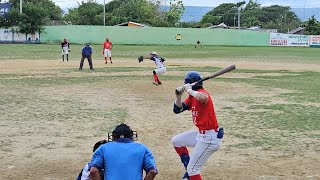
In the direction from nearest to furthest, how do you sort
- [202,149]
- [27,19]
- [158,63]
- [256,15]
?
[202,149] → [158,63] → [27,19] → [256,15]

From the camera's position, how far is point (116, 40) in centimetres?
7231

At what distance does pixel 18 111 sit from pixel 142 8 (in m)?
88.0

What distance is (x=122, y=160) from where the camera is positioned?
215 inches

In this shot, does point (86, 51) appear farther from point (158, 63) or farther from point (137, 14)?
point (137, 14)

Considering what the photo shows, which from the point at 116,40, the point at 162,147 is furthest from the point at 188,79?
the point at 116,40

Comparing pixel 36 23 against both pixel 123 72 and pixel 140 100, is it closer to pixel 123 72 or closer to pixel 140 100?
pixel 123 72

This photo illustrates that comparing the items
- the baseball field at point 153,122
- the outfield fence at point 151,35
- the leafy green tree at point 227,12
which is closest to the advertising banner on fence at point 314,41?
the outfield fence at point 151,35

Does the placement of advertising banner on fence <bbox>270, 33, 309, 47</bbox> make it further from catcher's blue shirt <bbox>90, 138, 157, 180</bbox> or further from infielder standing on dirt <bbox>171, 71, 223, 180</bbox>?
catcher's blue shirt <bbox>90, 138, 157, 180</bbox>

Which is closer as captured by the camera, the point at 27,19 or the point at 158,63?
the point at 158,63

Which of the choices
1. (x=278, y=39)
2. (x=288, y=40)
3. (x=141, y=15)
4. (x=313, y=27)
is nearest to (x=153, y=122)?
(x=278, y=39)

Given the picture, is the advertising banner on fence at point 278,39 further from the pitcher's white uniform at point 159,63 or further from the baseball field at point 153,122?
the pitcher's white uniform at point 159,63

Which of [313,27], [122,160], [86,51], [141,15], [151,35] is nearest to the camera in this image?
[122,160]

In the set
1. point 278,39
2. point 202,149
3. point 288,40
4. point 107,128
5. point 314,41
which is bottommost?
point 107,128

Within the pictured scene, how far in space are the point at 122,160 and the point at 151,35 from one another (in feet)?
226
